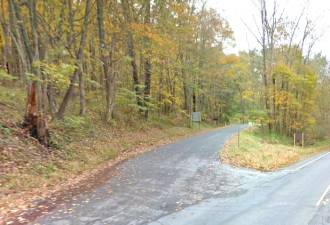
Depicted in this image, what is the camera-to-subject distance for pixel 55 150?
1452cm

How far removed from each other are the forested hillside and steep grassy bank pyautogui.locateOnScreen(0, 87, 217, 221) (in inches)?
2.7

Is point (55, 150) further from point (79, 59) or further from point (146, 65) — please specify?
point (146, 65)

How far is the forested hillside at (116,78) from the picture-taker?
14.5 m

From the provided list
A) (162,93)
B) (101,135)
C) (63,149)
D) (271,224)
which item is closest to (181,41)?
(162,93)

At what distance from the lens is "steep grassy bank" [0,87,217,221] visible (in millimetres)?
10281

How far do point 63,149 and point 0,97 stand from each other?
19.8 ft

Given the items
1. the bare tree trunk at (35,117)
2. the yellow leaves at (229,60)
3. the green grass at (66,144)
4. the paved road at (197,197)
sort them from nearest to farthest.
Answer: the paved road at (197,197)
the green grass at (66,144)
the bare tree trunk at (35,117)
the yellow leaves at (229,60)

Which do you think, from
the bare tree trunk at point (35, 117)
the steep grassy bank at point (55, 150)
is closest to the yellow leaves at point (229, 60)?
the steep grassy bank at point (55, 150)

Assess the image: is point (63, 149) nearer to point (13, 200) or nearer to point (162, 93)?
point (13, 200)

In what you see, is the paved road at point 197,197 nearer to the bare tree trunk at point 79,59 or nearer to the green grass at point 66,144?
the green grass at point 66,144

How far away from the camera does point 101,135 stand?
1998cm

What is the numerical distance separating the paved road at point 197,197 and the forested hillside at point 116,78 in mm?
2411

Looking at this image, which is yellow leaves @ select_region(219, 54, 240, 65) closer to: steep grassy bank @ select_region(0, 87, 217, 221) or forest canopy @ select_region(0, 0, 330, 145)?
forest canopy @ select_region(0, 0, 330, 145)

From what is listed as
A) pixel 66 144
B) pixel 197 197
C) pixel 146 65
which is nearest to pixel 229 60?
pixel 146 65
